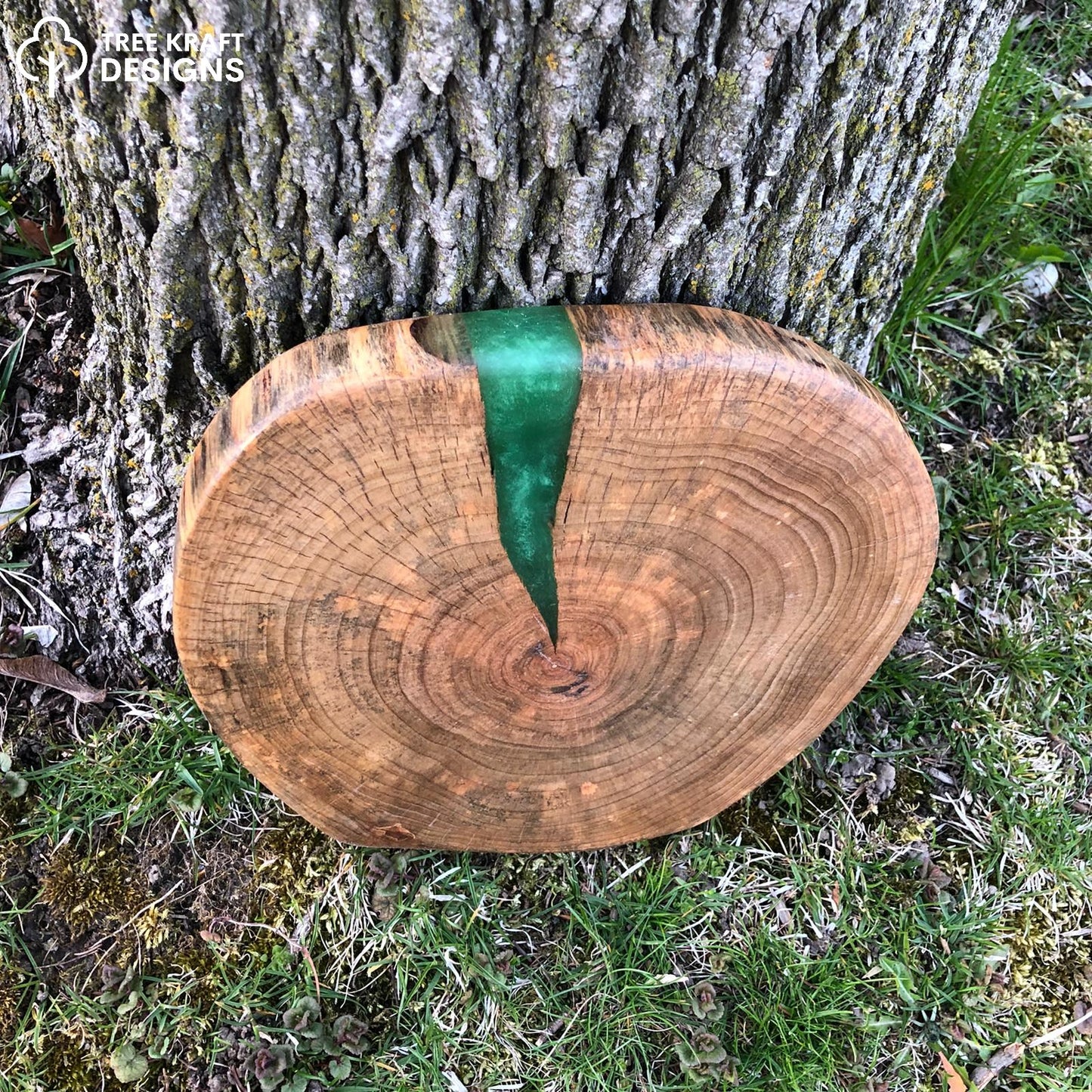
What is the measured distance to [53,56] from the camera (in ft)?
4.08

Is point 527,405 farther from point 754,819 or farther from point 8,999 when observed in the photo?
point 8,999

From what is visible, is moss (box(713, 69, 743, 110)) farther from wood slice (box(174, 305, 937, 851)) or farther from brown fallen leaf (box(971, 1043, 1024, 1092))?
brown fallen leaf (box(971, 1043, 1024, 1092))

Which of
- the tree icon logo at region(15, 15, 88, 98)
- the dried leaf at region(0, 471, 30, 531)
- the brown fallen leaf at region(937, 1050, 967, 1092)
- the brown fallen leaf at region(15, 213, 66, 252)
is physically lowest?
the brown fallen leaf at region(937, 1050, 967, 1092)

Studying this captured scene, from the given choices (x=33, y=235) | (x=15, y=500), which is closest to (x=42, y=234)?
(x=33, y=235)

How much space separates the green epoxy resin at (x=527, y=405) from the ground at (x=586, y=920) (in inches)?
38.7

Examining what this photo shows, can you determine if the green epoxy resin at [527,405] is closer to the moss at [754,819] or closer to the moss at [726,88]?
the moss at [726,88]

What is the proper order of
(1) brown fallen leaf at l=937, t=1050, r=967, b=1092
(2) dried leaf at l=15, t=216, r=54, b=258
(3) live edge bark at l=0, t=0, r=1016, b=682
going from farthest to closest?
(2) dried leaf at l=15, t=216, r=54, b=258, (1) brown fallen leaf at l=937, t=1050, r=967, b=1092, (3) live edge bark at l=0, t=0, r=1016, b=682

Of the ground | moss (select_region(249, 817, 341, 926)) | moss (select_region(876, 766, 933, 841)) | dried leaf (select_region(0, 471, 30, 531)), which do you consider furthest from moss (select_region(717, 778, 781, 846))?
dried leaf (select_region(0, 471, 30, 531))

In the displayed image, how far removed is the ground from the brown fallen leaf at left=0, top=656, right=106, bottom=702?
4 centimetres

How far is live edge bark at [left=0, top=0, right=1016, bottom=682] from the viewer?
1.17 m

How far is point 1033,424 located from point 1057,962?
1.36 metres

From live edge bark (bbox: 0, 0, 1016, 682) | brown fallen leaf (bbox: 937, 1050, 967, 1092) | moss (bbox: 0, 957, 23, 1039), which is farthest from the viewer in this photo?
brown fallen leaf (bbox: 937, 1050, 967, 1092)

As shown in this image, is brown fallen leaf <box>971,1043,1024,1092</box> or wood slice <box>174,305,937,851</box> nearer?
wood slice <box>174,305,937,851</box>

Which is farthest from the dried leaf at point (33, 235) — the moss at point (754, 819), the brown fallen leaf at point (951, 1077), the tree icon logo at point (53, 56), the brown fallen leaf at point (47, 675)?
the brown fallen leaf at point (951, 1077)
